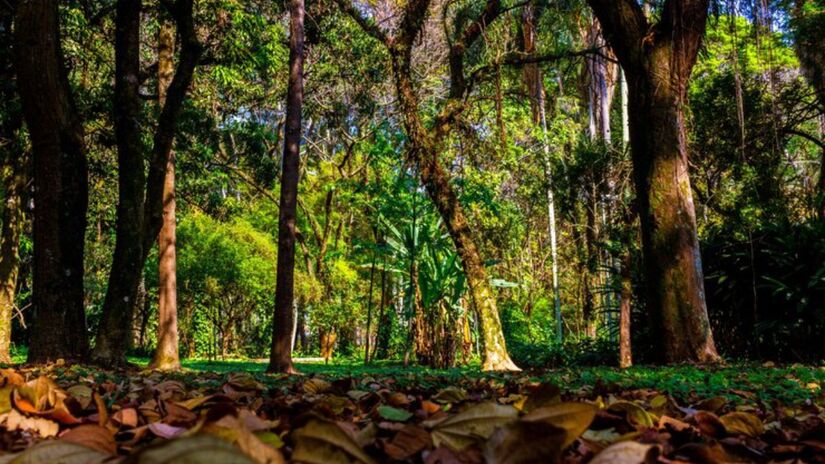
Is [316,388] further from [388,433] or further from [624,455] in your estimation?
[624,455]

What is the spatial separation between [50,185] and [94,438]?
613 centimetres

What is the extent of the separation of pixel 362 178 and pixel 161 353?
12651 millimetres

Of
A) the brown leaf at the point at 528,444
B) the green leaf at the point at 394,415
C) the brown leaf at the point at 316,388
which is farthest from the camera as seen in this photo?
the brown leaf at the point at 316,388

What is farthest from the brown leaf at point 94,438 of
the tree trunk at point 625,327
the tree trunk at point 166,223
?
the tree trunk at point 166,223

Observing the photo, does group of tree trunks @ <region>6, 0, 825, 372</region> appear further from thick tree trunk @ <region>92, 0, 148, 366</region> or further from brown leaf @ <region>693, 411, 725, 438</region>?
brown leaf @ <region>693, 411, 725, 438</region>

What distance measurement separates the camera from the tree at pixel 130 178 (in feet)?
23.9

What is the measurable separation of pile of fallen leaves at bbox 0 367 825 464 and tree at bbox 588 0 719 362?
18.1 ft

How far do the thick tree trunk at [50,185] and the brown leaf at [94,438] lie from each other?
19.6ft

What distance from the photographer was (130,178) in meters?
7.69

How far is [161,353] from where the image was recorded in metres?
11.9

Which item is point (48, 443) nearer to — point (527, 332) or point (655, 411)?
point (655, 411)

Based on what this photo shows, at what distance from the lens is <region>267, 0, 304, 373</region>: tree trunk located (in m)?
8.70

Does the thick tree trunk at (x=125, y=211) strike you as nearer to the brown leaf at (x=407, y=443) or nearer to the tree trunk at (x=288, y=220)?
the tree trunk at (x=288, y=220)

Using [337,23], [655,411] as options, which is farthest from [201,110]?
[655,411]
